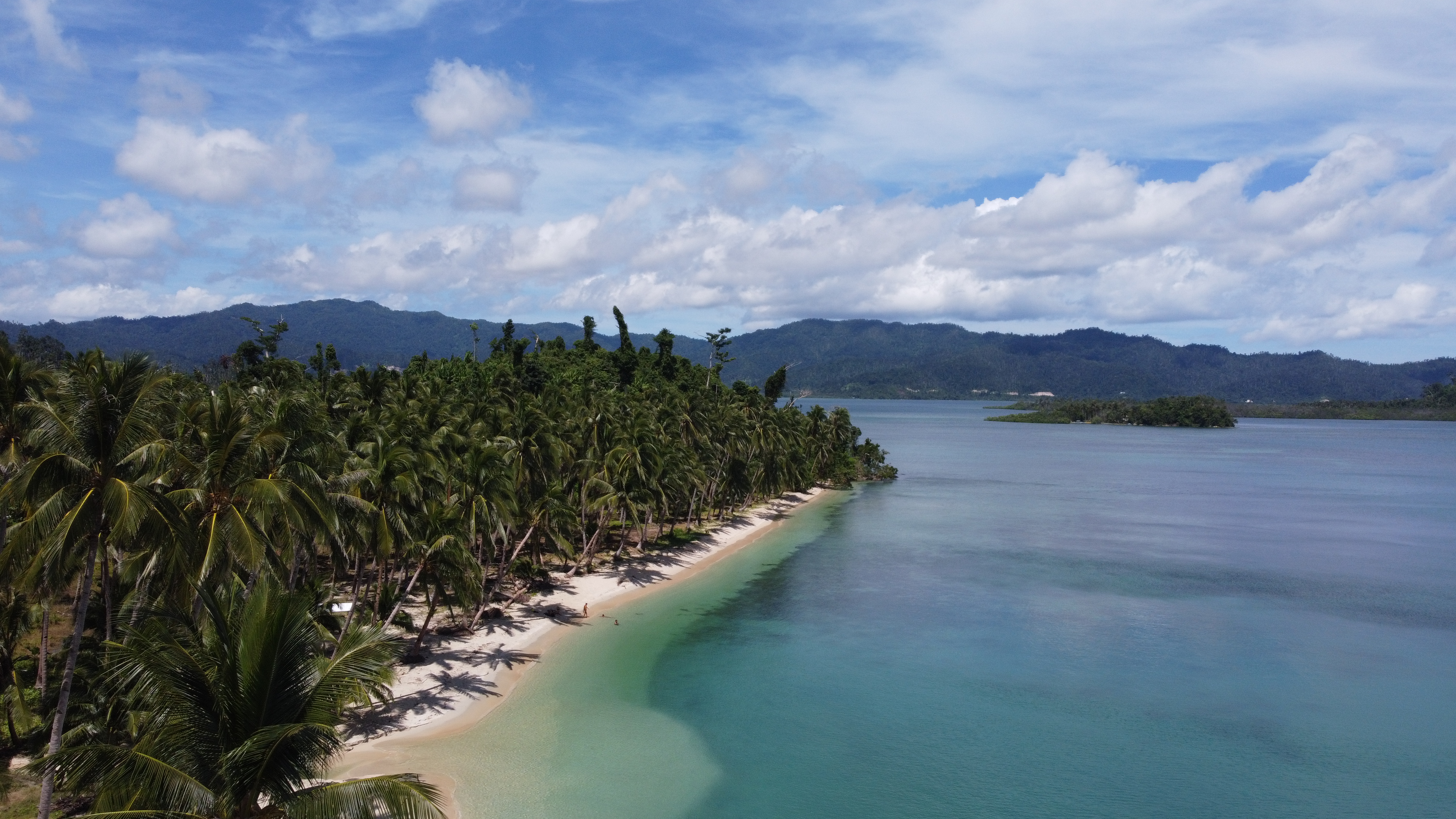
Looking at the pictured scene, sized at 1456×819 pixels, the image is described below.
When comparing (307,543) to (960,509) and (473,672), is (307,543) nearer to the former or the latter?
(473,672)

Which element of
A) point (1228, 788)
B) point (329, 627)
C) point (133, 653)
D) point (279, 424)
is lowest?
point (1228, 788)

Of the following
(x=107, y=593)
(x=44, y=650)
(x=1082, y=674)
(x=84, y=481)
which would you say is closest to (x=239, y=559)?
(x=84, y=481)

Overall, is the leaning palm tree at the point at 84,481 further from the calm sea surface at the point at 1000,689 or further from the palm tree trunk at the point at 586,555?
the palm tree trunk at the point at 586,555

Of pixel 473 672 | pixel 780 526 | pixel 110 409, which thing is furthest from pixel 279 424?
pixel 780 526

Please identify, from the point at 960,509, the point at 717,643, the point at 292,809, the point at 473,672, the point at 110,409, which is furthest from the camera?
the point at 960,509

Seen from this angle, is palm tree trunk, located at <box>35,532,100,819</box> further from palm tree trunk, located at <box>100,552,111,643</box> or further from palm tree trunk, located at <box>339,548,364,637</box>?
palm tree trunk, located at <box>339,548,364,637</box>

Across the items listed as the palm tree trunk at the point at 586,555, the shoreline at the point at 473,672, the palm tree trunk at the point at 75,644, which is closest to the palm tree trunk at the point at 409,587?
the shoreline at the point at 473,672

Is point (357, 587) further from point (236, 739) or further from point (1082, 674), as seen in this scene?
point (1082, 674)
